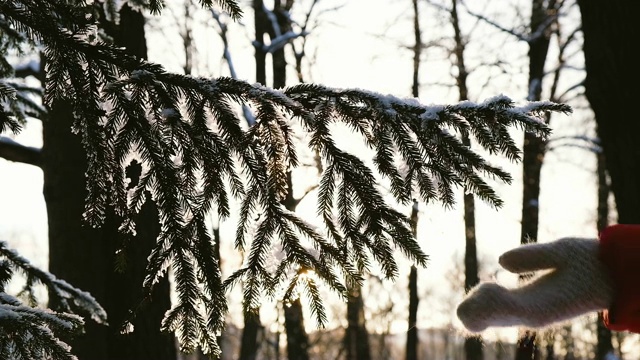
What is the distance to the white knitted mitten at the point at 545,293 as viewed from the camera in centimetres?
157

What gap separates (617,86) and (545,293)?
9.07 ft

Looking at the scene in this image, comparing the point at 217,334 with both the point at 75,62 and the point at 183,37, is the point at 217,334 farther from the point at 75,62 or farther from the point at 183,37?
the point at 183,37

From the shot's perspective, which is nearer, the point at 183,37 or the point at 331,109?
the point at 331,109

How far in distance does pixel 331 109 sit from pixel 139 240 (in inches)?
124

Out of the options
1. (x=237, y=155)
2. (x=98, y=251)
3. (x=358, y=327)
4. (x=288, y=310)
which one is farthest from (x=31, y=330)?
(x=358, y=327)

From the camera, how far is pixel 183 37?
52.7ft

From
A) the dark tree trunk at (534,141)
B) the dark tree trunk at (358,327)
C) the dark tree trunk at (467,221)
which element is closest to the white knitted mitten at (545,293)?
the dark tree trunk at (534,141)

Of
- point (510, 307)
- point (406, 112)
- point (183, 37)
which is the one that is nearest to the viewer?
point (510, 307)

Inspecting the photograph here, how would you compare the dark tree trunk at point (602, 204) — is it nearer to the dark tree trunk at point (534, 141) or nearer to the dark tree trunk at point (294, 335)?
the dark tree trunk at point (534, 141)

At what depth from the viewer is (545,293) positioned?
159 cm

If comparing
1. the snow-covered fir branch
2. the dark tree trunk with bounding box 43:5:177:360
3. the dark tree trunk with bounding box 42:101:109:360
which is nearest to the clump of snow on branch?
the snow-covered fir branch

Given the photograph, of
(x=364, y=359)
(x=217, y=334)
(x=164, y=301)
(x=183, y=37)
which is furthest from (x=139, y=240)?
(x=364, y=359)

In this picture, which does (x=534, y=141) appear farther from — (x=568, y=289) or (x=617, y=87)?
(x=568, y=289)

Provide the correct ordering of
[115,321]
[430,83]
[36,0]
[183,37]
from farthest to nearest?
[183,37], [430,83], [115,321], [36,0]
